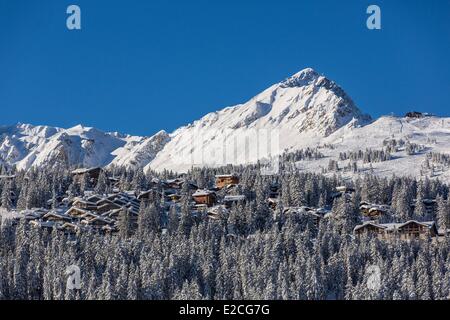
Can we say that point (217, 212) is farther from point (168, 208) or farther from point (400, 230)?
point (400, 230)

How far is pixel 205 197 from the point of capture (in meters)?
168

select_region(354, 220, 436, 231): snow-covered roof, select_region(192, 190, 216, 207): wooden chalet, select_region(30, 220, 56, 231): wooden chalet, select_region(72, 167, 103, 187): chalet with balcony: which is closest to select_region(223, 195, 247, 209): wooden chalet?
select_region(192, 190, 216, 207): wooden chalet

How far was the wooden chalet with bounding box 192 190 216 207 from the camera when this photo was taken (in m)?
167

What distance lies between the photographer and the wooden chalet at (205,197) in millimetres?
167375

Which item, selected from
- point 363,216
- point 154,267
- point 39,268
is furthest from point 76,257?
point 363,216

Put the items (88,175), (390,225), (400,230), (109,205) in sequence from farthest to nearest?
(88,175) → (109,205) → (390,225) → (400,230)

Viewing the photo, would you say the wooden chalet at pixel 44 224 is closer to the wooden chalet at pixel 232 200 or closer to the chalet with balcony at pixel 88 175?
the wooden chalet at pixel 232 200

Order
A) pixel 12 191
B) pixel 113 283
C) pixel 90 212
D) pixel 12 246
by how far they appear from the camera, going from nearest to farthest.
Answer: pixel 113 283
pixel 12 246
pixel 90 212
pixel 12 191

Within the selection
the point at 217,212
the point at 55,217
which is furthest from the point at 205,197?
the point at 55,217

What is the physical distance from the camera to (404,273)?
100500 mm

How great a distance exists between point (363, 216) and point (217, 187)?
143ft

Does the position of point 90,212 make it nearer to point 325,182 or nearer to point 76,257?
point 76,257

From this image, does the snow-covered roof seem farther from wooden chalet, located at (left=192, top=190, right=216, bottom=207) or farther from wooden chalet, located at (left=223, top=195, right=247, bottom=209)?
wooden chalet, located at (left=192, top=190, right=216, bottom=207)

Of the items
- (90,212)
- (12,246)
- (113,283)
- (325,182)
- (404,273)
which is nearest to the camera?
(113,283)
